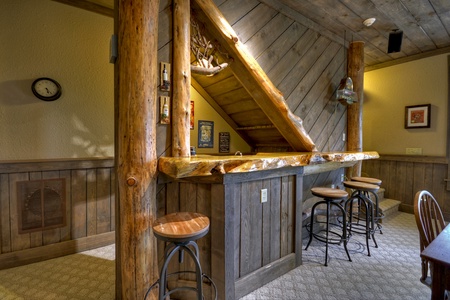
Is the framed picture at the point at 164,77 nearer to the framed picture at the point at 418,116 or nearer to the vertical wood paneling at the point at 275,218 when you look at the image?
the vertical wood paneling at the point at 275,218

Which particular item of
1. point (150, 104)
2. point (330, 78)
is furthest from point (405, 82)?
point (150, 104)

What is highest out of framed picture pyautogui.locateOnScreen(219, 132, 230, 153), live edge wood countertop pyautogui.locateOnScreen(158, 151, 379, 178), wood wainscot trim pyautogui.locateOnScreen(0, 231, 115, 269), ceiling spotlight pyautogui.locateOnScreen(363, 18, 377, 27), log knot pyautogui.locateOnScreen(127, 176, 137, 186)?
ceiling spotlight pyautogui.locateOnScreen(363, 18, 377, 27)

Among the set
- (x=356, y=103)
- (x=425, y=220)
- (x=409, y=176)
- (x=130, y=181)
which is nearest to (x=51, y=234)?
(x=130, y=181)

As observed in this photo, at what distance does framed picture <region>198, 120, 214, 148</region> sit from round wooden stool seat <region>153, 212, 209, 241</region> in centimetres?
193

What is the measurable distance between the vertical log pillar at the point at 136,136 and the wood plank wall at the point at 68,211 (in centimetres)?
139

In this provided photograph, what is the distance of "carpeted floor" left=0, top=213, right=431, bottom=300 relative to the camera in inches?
73.5

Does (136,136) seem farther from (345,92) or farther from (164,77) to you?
(345,92)

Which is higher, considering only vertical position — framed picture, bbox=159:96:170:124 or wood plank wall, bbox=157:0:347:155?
wood plank wall, bbox=157:0:347:155

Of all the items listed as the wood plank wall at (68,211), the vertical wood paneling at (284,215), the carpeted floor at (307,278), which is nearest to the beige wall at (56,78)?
the wood plank wall at (68,211)

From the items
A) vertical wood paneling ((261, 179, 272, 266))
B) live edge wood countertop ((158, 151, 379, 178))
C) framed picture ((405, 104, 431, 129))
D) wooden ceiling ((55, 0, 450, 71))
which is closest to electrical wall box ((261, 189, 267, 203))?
vertical wood paneling ((261, 179, 272, 266))

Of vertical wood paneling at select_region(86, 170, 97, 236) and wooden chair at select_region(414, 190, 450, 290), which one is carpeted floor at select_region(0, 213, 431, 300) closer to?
vertical wood paneling at select_region(86, 170, 97, 236)

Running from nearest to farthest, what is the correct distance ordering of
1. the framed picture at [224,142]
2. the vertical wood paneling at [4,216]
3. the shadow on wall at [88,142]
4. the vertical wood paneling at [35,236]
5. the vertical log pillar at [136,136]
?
the vertical log pillar at [136,136], the vertical wood paneling at [4,216], the vertical wood paneling at [35,236], the shadow on wall at [88,142], the framed picture at [224,142]

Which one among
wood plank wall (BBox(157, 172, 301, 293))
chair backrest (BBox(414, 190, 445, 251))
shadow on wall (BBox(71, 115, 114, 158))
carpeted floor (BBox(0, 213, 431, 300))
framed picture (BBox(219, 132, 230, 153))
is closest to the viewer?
chair backrest (BBox(414, 190, 445, 251))

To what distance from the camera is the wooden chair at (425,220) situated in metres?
1.24
